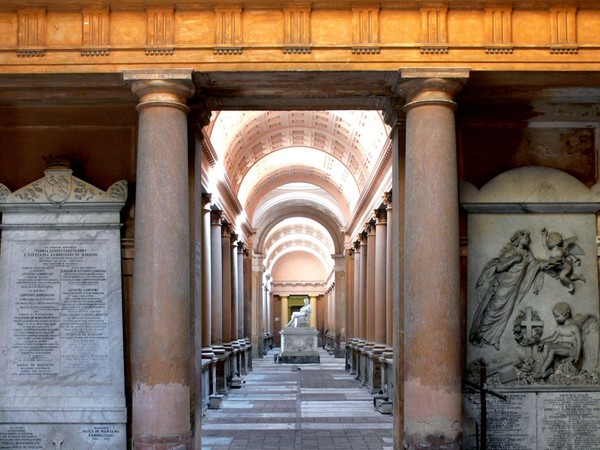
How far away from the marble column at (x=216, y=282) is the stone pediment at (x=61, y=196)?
12.4 meters

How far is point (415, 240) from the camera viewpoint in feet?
34.0

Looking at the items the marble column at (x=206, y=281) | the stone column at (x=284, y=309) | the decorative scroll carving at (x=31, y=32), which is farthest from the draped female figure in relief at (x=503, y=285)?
the stone column at (x=284, y=309)

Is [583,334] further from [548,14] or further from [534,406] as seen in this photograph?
[548,14]

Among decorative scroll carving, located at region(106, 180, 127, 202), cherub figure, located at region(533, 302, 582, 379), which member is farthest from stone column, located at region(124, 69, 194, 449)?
cherub figure, located at region(533, 302, 582, 379)

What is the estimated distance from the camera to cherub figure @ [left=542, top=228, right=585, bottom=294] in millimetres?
11602

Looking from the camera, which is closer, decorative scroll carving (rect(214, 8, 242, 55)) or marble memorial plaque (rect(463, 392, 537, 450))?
decorative scroll carving (rect(214, 8, 242, 55))

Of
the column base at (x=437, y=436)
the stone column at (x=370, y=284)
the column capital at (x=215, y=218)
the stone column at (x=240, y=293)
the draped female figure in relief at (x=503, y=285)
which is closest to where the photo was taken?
the column base at (x=437, y=436)

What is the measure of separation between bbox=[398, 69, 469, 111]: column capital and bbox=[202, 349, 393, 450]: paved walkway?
7.04 metres

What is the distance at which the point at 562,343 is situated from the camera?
11492 mm

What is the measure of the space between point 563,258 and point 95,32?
7.41 metres

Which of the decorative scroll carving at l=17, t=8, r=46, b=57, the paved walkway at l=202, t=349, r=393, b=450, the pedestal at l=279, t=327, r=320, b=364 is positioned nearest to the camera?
the decorative scroll carving at l=17, t=8, r=46, b=57

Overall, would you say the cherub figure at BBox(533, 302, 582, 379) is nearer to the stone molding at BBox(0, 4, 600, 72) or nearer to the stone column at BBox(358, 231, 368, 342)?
the stone molding at BBox(0, 4, 600, 72)

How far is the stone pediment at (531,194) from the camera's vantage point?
11.7 meters

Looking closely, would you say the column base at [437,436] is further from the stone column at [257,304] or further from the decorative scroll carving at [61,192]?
the stone column at [257,304]
